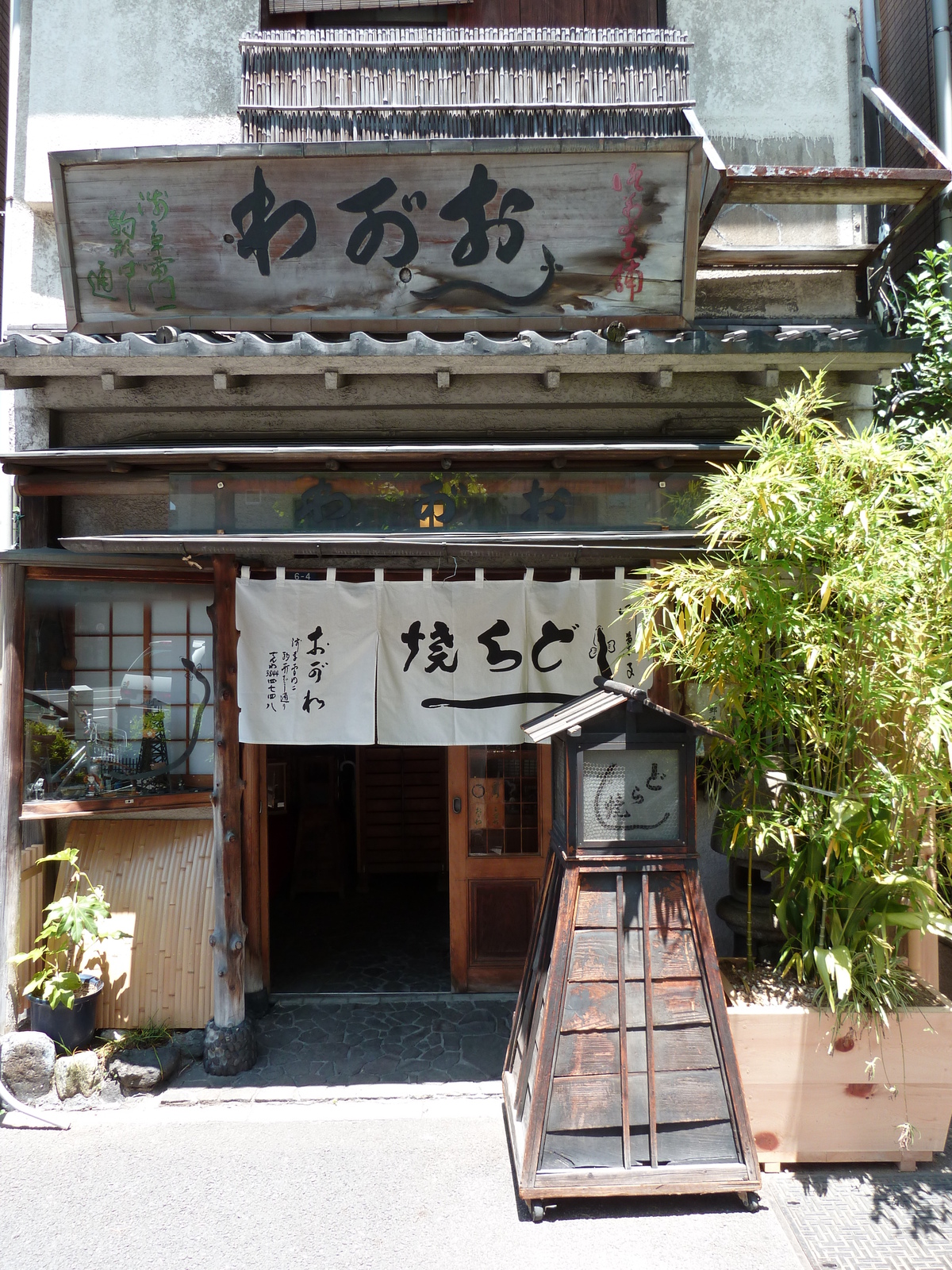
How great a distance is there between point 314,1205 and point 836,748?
390cm

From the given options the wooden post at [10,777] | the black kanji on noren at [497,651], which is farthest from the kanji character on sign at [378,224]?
the wooden post at [10,777]

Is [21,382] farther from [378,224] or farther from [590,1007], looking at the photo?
[590,1007]

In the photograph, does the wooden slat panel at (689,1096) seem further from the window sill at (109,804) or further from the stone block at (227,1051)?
the window sill at (109,804)

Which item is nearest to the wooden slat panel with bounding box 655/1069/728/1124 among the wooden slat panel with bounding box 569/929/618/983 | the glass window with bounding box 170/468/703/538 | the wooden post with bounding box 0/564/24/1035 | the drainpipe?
the wooden slat panel with bounding box 569/929/618/983

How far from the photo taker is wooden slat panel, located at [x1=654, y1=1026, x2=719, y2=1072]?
4238 millimetres

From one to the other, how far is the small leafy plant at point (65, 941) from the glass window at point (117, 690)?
28.2 inches

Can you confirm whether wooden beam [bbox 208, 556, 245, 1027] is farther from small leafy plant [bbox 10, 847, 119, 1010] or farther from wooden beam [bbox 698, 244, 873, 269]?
wooden beam [bbox 698, 244, 873, 269]

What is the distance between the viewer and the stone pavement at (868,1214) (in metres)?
3.87

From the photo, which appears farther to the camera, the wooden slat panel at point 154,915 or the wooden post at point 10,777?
the wooden slat panel at point 154,915

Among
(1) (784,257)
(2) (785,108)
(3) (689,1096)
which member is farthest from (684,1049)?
(2) (785,108)

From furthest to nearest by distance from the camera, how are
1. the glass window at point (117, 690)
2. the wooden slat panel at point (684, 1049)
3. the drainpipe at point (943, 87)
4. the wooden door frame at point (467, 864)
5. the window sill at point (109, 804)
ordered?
the drainpipe at point (943, 87)
the wooden door frame at point (467, 864)
the glass window at point (117, 690)
the window sill at point (109, 804)
the wooden slat panel at point (684, 1049)

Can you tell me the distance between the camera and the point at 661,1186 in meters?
4.09

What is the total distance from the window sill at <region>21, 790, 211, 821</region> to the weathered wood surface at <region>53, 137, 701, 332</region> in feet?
11.8

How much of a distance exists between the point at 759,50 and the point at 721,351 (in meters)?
3.35
